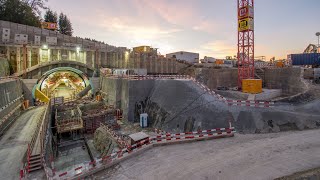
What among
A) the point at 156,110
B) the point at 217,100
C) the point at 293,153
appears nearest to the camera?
the point at 293,153

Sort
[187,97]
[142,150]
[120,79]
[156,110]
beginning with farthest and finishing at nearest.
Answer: [120,79] < [156,110] < [187,97] < [142,150]

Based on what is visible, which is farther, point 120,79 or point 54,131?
point 120,79

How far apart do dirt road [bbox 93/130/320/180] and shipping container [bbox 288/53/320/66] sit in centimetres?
3048

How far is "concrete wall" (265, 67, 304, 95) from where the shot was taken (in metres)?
28.4

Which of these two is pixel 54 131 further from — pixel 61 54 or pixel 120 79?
pixel 61 54

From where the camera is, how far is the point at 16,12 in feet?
167

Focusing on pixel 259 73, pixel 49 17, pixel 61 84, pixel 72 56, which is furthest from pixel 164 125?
pixel 49 17

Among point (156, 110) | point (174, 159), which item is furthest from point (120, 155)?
point (156, 110)

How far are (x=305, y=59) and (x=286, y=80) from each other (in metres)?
12.0

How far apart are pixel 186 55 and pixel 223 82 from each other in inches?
875

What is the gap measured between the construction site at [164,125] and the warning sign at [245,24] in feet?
0.57

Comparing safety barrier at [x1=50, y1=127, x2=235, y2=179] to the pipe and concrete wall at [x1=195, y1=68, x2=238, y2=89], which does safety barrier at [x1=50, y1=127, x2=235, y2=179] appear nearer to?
concrete wall at [x1=195, y1=68, x2=238, y2=89]

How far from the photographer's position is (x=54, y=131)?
22.7 m

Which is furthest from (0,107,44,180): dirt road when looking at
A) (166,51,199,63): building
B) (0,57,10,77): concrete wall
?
(166,51,199,63): building
